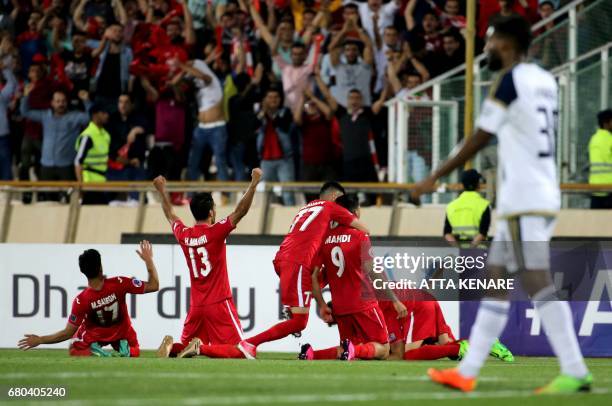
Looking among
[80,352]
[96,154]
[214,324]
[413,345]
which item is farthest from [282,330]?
[96,154]

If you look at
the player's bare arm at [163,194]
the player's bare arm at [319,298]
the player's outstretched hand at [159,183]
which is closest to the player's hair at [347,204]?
the player's bare arm at [319,298]

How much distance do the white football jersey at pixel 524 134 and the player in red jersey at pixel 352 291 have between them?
5335mm

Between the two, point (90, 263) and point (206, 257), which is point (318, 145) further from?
point (90, 263)

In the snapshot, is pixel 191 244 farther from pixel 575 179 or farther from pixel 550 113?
pixel 575 179

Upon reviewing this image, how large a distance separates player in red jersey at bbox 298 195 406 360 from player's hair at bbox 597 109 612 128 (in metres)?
5.60

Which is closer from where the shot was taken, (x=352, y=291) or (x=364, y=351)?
(x=364, y=351)

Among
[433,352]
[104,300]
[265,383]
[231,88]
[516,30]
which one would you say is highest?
[231,88]

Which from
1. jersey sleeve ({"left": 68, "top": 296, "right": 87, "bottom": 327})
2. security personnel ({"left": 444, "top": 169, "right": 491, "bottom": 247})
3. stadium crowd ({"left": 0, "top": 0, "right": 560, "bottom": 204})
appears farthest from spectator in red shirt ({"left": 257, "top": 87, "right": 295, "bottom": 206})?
jersey sleeve ({"left": 68, "top": 296, "right": 87, "bottom": 327})

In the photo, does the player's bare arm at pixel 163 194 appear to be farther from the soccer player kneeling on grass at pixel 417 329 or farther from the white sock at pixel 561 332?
the white sock at pixel 561 332

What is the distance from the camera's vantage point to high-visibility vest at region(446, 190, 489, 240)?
1578 centimetres

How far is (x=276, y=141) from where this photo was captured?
19.2 metres

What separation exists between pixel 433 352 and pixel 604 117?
5741 millimetres

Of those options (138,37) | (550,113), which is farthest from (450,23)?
(550,113)

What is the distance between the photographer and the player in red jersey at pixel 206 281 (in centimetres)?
1294
